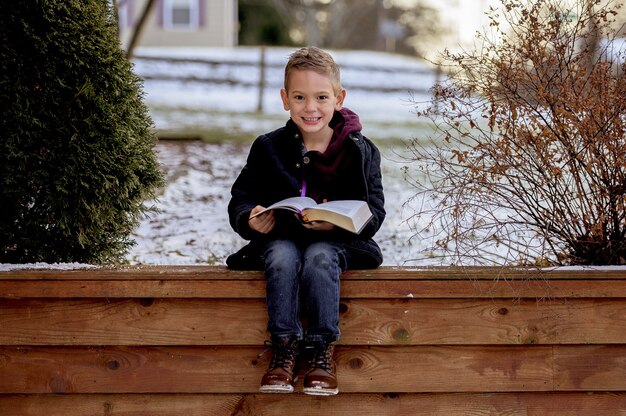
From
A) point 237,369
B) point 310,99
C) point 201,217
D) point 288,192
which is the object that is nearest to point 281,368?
point 237,369

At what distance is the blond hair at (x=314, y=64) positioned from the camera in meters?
3.09

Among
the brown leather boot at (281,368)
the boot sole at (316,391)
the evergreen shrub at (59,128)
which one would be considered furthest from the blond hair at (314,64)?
the boot sole at (316,391)

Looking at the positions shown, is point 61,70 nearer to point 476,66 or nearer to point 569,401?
point 476,66

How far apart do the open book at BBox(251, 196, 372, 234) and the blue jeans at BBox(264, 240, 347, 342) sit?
0.15 m

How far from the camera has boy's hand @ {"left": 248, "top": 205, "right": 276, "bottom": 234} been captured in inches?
119

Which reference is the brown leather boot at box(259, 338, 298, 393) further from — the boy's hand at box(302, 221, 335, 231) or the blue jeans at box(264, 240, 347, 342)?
the boy's hand at box(302, 221, 335, 231)

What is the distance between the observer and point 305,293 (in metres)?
2.89

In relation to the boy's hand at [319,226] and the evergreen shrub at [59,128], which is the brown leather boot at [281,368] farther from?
the evergreen shrub at [59,128]

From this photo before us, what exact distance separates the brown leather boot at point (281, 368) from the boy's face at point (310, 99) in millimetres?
792

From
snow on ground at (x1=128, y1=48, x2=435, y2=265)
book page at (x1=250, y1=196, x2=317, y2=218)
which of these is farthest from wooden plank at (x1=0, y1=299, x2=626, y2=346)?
snow on ground at (x1=128, y1=48, x2=435, y2=265)

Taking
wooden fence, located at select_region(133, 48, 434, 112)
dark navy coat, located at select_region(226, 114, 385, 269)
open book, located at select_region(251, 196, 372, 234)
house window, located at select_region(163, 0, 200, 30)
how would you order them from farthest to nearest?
house window, located at select_region(163, 0, 200, 30) < wooden fence, located at select_region(133, 48, 434, 112) < dark navy coat, located at select_region(226, 114, 385, 269) < open book, located at select_region(251, 196, 372, 234)

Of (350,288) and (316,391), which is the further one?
(350,288)

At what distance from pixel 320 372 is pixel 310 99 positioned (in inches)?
38.3

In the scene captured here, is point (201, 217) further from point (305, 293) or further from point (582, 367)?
point (582, 367)
